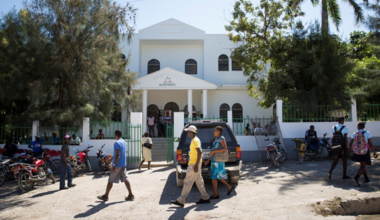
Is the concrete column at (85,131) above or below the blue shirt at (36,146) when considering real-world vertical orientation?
above

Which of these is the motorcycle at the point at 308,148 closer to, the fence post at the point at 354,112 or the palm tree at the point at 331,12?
the fence post at the point at 354,112

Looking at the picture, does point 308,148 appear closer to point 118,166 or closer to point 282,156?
point 282,156

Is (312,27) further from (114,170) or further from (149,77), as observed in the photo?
(114,170)

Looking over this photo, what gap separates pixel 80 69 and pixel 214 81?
37.5ft

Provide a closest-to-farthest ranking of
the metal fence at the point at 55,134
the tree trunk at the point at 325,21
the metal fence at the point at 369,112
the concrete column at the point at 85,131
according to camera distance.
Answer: the concrete column at the point at 85,131 < the metal fence at the point at 55,134 < the metal fence at the point at 369,112 < the tree trunk at the point at 325,21

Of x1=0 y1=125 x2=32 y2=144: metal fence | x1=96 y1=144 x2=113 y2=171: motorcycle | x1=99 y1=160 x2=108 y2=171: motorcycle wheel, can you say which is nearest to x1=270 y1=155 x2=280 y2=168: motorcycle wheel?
x1=96 y1=144 x2=113 y2=171: motorcycle

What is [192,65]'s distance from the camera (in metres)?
21.6

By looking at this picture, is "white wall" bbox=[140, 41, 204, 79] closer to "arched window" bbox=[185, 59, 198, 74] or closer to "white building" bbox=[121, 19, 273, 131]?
"white building" bbox=[121, 19, 273, 131]

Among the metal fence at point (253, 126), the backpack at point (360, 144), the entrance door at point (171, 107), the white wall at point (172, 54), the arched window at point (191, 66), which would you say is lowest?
the backpack at point (360, 144)

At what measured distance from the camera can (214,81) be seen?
68.7ft

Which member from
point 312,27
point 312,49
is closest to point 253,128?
point 312,49

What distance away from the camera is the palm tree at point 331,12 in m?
14.0

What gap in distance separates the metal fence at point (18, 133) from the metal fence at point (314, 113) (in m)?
10.6

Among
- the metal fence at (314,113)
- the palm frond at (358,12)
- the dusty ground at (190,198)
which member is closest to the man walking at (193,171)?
the dusty ground at (190,198)
